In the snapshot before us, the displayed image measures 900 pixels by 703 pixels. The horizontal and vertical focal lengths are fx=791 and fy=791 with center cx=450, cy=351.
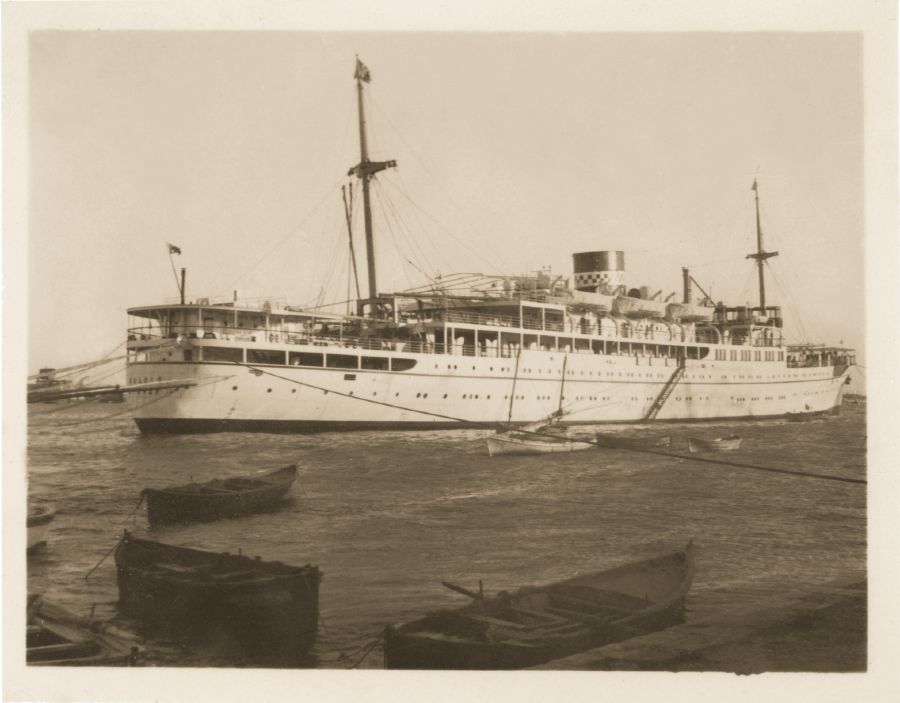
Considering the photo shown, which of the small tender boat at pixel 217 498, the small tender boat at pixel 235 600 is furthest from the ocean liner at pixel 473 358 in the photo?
the small tender boat at pixel 235 600

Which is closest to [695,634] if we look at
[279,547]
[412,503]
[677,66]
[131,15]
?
[412,503]

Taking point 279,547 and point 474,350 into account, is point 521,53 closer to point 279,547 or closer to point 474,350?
point 279,547

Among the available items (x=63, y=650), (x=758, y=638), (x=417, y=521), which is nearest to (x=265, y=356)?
(x=417, y=521)

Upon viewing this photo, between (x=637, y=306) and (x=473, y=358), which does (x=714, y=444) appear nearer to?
(x=473, y=358)

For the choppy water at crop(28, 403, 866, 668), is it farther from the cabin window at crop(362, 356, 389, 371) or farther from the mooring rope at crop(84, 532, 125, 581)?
the cabin window at crop(362, 356, 389, 371)

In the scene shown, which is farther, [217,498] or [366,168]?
[366,168]

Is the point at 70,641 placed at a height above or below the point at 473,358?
below
